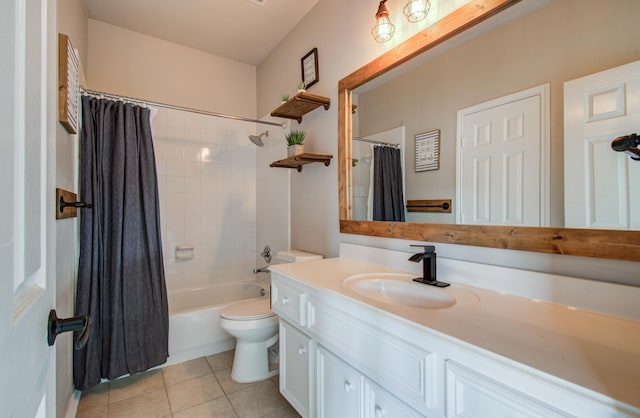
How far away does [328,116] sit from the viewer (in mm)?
1996

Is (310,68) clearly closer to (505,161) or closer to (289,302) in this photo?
(505,161)

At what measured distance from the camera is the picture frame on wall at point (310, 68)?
2.09 meters

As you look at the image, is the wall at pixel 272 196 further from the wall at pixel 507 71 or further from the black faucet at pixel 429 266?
the black faucet at pixel 429 266

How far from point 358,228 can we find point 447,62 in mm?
960

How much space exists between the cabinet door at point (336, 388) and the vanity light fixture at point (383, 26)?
5.11ft

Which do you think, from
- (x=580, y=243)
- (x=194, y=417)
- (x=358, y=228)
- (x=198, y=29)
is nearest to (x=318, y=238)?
(x=358, y=228)

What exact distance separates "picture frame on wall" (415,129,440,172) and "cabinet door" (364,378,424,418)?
947 millimetres

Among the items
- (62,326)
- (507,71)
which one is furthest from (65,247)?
(507,71)

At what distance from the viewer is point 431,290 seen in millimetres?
1150

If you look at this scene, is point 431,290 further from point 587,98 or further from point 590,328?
point 587,98

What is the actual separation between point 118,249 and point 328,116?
5.39 feet

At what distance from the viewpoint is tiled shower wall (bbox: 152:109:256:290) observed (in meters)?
2.67

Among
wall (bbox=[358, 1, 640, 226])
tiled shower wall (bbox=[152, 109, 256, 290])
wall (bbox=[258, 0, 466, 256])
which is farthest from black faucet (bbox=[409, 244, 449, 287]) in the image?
tiled shower wall (bbox=[152, 109, 256, 290])

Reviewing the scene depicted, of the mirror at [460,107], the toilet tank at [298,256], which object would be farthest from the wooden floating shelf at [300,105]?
the toilet tank at [298,256]
